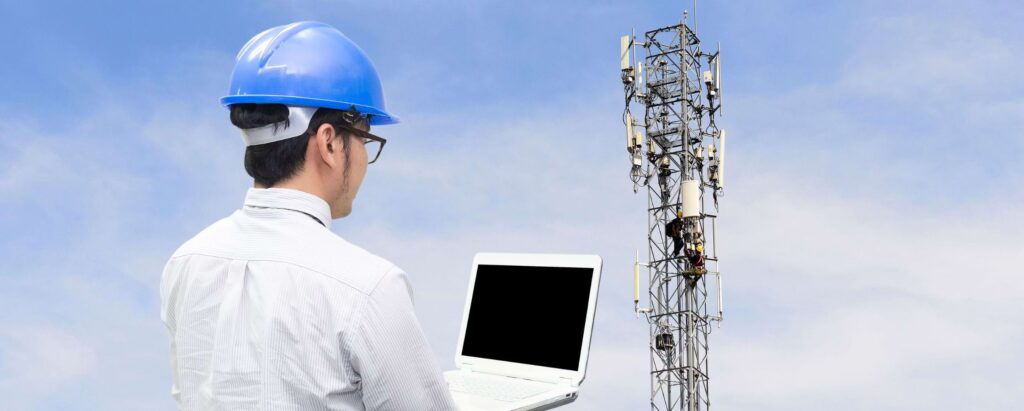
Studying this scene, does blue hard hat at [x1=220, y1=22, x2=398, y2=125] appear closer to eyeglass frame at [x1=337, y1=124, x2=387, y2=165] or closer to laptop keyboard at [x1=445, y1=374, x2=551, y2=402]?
eyeglass frame at [x1=337, y1=124, x2=387, y2=165]

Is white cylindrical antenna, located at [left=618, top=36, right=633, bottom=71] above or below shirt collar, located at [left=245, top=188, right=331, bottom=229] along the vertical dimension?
above

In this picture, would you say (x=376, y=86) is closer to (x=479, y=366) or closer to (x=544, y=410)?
(x=544, y=410)

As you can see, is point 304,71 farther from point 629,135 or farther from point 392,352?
point 629,135

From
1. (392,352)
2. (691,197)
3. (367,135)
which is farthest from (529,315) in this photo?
(691,197)

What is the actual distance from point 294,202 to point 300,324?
0.34 metres

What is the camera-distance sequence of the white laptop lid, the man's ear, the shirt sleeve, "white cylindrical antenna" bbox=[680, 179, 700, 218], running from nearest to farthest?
the shirt sleeve
the man's ear
the white laptop lid
"white cylindrical antenna" bbox=[680, 179, 700, 218]

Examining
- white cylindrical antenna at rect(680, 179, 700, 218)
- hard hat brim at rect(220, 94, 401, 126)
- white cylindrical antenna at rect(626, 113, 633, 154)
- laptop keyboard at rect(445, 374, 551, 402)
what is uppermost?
white cylindrical antenna at rect(626, 113, 633, 154)

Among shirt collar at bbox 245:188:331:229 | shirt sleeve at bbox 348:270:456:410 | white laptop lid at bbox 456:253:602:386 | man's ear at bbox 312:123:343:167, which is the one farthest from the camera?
white laptop lid at bbox 456:253:602:386

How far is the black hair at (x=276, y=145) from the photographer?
2.10 m

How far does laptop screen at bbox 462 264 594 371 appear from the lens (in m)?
4.07

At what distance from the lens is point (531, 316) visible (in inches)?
168

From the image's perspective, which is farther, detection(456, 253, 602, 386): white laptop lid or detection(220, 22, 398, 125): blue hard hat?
detection(456, 253, 602, 386): white laptop lid

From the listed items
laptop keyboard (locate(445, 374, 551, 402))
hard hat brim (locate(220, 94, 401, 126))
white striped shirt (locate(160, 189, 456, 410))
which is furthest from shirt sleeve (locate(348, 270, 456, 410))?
laptop keyboard (locate(445, 374, 551, 402))

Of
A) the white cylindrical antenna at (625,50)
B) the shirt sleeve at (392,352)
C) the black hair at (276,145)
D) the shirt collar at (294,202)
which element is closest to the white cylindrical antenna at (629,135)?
the white cylindrical antenna at (625,50)
